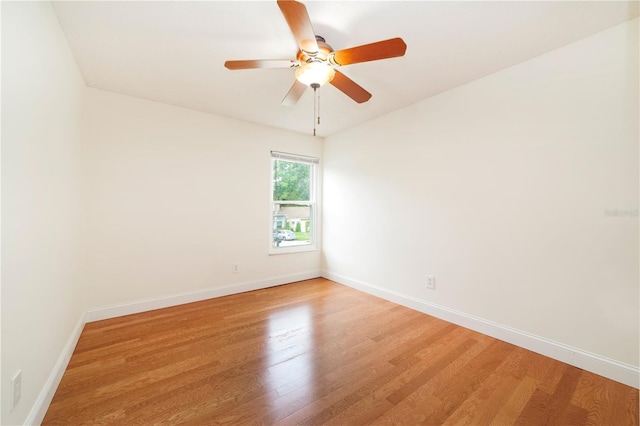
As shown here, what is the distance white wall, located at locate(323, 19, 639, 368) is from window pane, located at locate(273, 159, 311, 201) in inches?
59.4

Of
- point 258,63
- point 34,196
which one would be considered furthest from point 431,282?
point 34,196

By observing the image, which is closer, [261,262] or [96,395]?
[96,395]

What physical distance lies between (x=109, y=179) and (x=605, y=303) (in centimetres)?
449

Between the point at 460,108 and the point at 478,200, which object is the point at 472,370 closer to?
the point at 478,200

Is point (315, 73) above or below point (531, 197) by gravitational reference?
above

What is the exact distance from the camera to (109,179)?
→ 2740 millimetres

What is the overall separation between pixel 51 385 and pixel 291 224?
3035 millimetres

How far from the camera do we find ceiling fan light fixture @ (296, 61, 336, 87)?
1775 mm

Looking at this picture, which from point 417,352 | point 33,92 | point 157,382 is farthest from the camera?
point 417,352

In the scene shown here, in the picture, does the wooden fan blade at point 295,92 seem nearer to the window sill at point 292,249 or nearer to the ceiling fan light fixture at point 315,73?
the ceiling fan light fixture at point 315,73

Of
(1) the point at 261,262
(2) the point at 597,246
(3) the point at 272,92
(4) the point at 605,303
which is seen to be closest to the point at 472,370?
(4) the point at 605,303

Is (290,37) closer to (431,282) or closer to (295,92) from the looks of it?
(295,92)

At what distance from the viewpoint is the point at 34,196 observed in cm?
136

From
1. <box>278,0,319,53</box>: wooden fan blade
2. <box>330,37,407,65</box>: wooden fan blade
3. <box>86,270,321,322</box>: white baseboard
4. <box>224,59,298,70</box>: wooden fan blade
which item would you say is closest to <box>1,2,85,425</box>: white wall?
<box>86,270,321,322</box>: white baseboard
